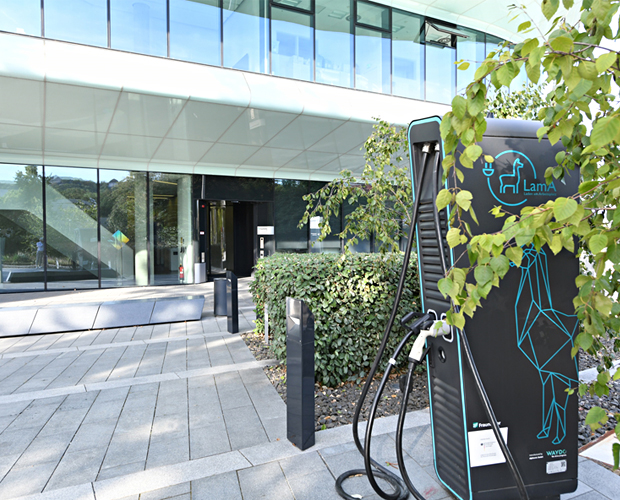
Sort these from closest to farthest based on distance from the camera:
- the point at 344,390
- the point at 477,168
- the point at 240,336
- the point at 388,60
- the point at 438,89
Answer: the point at 477,168
the point at 344,390
the point at 240,336
the point at 388,60
the point at 438,89

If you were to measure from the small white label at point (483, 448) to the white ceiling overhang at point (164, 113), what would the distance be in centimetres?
922

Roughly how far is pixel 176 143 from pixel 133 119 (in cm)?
165

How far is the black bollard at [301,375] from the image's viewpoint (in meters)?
2.96

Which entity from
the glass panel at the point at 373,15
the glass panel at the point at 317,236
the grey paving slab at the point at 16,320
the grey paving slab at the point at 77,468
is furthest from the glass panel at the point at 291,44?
the grey paving slab at the point at 77,468

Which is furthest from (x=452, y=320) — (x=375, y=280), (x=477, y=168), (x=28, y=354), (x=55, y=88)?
(x=55, y=88)

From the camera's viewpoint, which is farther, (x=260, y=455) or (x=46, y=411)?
(x=46, y=411)

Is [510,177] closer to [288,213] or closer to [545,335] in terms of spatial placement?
[545,335]

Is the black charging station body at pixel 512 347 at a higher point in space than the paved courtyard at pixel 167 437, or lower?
higher

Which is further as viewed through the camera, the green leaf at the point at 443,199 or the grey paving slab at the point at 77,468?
the grey paving slab at the point at 77,468

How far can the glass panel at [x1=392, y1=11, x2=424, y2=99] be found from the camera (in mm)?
12852

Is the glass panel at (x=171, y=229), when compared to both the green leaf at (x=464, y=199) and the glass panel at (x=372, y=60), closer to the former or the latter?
the glass panel at (x=372, y=60)

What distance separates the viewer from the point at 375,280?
4.23 meters

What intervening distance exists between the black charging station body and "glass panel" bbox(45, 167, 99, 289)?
12.2 m

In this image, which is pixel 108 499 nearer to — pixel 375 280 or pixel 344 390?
pixel 344 390
